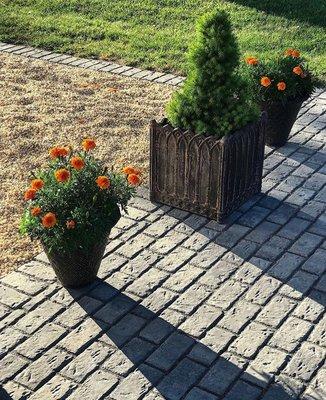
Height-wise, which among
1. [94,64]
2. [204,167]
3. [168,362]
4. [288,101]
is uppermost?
[288,101]

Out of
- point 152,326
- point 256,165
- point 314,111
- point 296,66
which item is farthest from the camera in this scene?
point 314,111

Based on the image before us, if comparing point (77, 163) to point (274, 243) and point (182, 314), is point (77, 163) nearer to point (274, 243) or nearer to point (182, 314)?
point (182, 314)

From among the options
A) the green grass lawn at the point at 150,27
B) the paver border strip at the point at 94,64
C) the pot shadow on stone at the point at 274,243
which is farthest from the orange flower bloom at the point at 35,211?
the green grass lawn at the point at 150,27

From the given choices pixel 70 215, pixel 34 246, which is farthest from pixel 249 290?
pixel 34 246

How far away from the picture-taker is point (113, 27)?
564 inches

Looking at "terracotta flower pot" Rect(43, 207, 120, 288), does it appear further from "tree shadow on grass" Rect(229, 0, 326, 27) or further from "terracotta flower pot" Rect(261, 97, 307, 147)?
"tree shadow on grass" Rect(229, 0, 326, 27)

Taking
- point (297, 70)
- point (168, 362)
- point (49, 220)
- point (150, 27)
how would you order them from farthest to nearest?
point (150, 27), point (297, 70), point (49, 220), point (168, 362)

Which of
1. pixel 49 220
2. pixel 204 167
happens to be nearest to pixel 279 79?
pixel 204 167

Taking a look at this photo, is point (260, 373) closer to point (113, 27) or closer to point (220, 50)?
point (220, 50)

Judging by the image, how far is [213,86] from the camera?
23.0 ft

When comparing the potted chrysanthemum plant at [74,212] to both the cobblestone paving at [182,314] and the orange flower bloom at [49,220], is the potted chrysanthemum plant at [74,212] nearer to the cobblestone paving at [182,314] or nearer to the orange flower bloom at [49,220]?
the orange flower bloom at [49,220]

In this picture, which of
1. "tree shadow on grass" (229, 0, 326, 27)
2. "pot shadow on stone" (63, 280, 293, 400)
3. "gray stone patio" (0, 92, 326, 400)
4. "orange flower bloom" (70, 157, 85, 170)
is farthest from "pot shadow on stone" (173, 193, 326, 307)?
→ "tree shadow on grass" (229, 0, 326, 27)

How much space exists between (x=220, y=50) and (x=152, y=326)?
288cm

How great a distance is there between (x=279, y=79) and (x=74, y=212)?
13.0 feet
